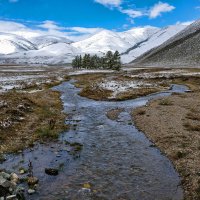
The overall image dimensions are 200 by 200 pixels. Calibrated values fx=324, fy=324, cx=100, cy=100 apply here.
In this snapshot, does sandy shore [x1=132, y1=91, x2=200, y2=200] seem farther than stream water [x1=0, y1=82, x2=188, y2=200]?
Yes

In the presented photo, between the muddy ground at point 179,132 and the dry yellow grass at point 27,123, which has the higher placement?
the dry yellow grass at point 27,123

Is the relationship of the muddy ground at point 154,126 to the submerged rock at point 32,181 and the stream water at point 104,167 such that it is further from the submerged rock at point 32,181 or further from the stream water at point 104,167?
the submerged rock at point 32,181

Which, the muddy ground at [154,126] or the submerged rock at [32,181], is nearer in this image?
the submerged rock at [32,181]

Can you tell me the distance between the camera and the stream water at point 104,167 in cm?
1991

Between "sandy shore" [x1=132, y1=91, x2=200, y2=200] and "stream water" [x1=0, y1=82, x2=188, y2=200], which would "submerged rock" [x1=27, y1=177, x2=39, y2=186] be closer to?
"stream water" [x1=0, y1=82, x2=188, y2=200]

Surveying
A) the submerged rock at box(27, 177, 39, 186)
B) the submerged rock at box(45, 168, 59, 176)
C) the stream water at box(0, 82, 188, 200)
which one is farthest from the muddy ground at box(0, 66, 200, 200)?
the submerged rock at box(27, 177, 39, 186)

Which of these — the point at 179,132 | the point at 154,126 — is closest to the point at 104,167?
the point at 179,132

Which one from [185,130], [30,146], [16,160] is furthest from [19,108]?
[185,130]

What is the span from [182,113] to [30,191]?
3047 cm

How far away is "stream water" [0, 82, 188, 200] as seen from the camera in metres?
19.9

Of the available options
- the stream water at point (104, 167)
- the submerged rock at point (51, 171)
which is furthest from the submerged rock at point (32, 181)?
the submerged rock at point (51, 171)

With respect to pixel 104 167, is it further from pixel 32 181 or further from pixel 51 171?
pixel 32 181

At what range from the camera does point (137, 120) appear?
138 feet

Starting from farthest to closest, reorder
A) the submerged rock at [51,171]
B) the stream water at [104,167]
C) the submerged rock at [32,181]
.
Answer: the submerged rock at [51,171], the submerged rock at [32,181], the stream water at [104,167]
